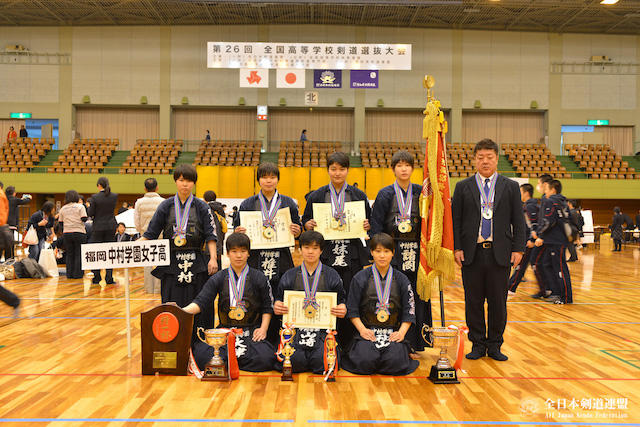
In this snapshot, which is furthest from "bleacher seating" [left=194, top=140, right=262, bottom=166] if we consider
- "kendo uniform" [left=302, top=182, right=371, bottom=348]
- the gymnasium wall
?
"kendo uniform" [left=302, top=182, right=371, bottom=348]

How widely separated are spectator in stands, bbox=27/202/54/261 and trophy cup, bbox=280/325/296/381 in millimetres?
7544

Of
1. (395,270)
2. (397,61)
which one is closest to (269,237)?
(395,270)

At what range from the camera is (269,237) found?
4070 millimetres

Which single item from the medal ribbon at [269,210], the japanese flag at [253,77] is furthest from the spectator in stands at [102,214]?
the japanese flag at [253,77]

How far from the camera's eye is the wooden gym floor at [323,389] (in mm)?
2889

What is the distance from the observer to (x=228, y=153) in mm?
20891

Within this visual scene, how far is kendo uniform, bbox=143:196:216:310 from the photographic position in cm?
407

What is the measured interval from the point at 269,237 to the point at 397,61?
15334mm

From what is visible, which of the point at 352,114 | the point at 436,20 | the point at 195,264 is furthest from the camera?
the point at 352,114

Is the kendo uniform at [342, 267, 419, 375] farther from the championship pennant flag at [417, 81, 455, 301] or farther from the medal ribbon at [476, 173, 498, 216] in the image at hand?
the medal ribbon at [476, 173, 498, 216]

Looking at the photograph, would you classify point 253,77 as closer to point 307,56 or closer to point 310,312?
point 307,56

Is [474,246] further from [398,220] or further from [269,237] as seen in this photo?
[269,237]

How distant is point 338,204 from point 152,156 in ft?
61.0

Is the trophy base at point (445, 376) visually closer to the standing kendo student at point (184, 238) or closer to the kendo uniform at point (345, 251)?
Answer: the kendo uniform at point (345, 251)
